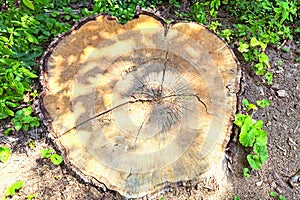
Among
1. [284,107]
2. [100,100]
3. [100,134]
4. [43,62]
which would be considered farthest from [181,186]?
[284,107]

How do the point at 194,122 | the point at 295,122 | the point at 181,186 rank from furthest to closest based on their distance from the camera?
the point at 295,122 → the point at 194,122 → the point at 181,186

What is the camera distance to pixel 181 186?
7.03ft

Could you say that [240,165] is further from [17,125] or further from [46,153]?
[17,125]

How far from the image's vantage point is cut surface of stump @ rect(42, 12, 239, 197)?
217cm

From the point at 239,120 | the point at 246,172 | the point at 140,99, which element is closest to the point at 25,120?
the point at 140,99

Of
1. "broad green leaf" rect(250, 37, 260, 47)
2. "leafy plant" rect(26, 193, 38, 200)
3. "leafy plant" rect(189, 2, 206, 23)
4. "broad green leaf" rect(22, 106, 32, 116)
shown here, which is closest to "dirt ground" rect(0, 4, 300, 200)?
"leafy plant" rect(26, 193, 38, 200)

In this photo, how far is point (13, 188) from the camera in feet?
7.57

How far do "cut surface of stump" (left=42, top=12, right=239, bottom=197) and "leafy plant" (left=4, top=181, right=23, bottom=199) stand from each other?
1.43 ft

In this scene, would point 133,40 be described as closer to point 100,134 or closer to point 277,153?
point 100,134

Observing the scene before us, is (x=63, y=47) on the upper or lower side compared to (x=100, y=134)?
upper

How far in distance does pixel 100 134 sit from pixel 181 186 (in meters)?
0.60

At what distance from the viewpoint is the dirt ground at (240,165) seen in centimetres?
236

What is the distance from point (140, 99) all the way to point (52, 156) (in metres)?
0.72

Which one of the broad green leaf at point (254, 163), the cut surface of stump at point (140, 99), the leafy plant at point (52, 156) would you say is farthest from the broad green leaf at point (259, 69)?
the leafy plant at point (52, 156)
